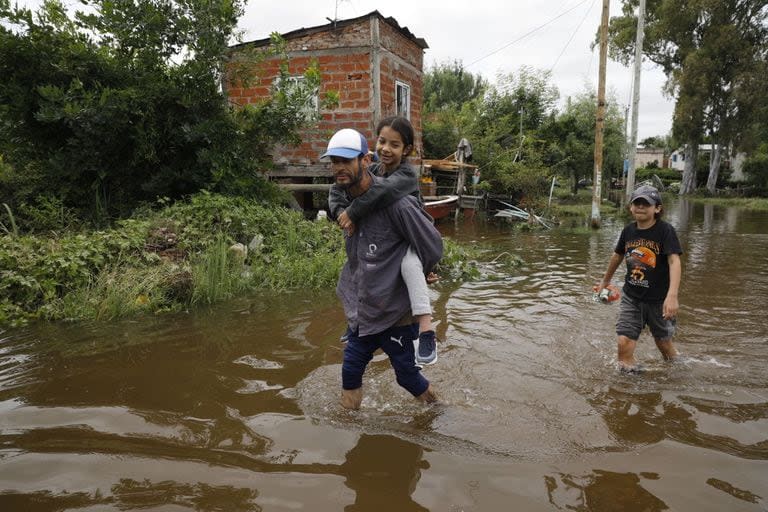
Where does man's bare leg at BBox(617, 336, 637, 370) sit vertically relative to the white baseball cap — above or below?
below

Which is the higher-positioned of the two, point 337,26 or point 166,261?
point 337,26

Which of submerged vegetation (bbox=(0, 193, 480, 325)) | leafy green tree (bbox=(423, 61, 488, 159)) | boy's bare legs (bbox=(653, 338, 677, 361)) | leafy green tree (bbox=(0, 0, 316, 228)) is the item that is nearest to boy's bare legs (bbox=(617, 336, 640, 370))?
boy's bare legs (bbox=(653, 338, 677, 361))

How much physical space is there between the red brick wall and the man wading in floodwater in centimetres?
904

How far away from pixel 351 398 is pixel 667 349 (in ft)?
9.09

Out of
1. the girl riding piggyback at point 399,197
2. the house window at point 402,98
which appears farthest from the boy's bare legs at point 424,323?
the house window at point 402,98

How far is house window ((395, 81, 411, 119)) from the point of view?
13.3m

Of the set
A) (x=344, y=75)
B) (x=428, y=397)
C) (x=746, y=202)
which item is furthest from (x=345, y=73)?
(x=746, y=202)

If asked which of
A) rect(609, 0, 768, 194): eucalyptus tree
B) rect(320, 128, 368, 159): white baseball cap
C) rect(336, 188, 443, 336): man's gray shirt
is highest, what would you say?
rect(609, 0, 768, 194): eucalyptus tree

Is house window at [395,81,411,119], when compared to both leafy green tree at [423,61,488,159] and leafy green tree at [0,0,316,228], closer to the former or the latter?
leafy green tree at [0,0,316,228]

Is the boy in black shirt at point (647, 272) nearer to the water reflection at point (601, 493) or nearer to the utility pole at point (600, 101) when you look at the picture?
the water reflection at point (601, 493)

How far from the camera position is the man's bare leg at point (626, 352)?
160 inches

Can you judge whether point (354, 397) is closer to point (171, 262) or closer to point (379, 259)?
point (379, 259)

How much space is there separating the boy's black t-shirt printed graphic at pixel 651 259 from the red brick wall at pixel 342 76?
28.4ft

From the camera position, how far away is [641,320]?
408 centimetres
